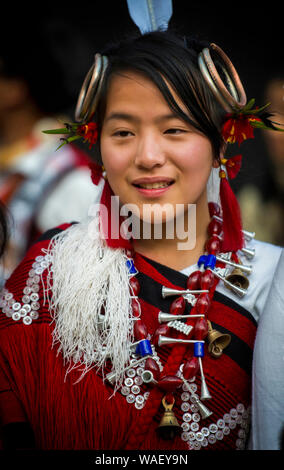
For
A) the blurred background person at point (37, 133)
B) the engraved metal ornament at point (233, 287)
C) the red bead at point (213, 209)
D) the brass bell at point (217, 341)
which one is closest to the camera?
the brass bell at point (217, 341)

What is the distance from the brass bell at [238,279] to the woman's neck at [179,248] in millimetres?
175

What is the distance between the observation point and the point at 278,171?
12.8ft

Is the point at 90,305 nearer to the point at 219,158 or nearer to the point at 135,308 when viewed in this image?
the point at 135,308

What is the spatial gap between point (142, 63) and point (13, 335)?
110 cm

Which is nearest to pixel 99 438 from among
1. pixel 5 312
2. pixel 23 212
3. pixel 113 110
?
pixel 5 312

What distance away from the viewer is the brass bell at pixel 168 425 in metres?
1.72

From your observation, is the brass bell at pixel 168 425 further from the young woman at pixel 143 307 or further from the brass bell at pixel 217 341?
the brass bell at pixel 217 341

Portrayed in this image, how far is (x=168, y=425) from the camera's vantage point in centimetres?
171

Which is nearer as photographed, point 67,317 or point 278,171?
point 67,317

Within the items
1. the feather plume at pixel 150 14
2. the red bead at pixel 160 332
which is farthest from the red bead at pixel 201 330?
the feather plume at pixel 150 14

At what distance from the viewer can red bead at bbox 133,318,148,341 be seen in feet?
6.12
